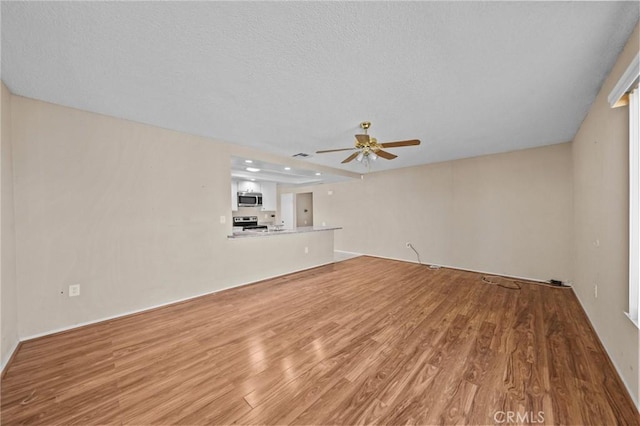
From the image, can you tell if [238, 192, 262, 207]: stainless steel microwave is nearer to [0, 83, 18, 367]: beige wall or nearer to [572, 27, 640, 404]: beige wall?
[0, 83, 18, 367]: beige wall

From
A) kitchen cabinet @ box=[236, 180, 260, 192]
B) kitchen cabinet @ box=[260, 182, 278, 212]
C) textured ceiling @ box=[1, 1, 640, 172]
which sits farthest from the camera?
kitchen cabinet @ box=[260, 182, 278, 212]

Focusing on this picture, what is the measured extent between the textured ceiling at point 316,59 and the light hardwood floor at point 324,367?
94.8 inches

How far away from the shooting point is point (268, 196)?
24.6 ft

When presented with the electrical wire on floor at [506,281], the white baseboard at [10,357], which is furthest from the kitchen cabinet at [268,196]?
the electrical wire on floor at [506,281]

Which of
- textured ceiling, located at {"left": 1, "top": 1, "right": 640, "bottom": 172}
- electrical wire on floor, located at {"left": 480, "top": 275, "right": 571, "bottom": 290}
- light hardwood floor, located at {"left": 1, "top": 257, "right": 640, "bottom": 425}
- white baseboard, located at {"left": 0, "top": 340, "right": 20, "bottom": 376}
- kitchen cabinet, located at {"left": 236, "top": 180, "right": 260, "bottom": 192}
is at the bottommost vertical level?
electrical wire on floor, located at {"left": 480, "top": 275, "right": 571, "bottom": 290}

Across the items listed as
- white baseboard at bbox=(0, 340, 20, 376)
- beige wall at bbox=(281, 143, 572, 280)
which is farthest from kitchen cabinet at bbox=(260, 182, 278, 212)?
white baseboard at bbox=(0, 340, 20, 376)

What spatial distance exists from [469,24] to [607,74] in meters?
1.64

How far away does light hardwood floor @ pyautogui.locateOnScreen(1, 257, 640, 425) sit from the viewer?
1.44 m

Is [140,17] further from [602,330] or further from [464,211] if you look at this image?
[464,211]

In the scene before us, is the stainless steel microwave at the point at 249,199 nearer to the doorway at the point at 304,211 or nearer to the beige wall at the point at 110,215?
the doorway at the point at 304,211

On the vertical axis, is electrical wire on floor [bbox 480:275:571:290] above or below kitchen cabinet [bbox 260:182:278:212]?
below

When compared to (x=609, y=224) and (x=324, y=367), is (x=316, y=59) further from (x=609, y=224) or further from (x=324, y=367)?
(x=609, y=224)

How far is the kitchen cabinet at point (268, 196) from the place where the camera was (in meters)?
7.41

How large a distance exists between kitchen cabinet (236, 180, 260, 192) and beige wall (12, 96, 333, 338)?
327cm
